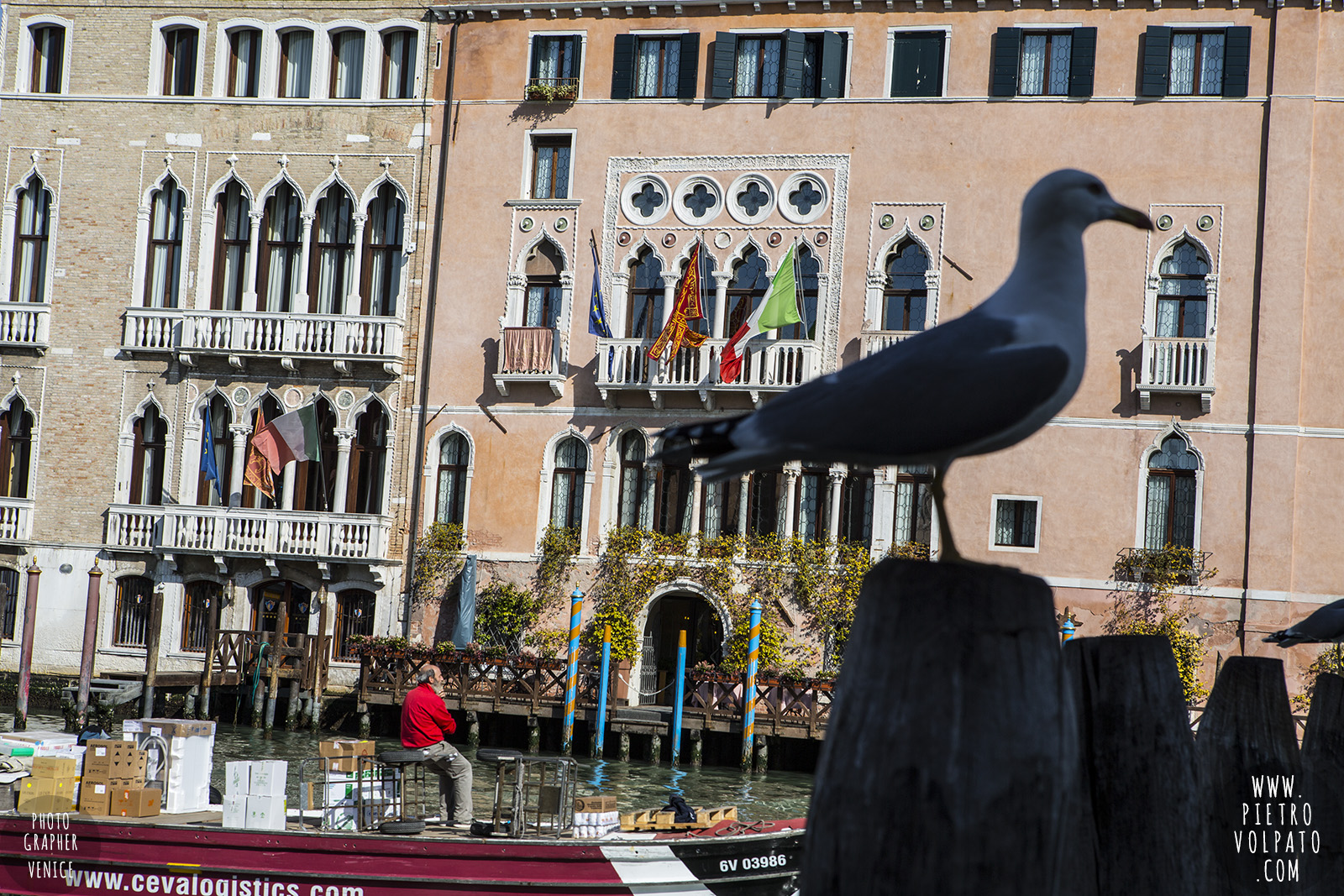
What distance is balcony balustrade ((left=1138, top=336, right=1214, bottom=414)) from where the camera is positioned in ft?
67.5

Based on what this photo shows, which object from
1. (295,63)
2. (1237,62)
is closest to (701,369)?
(295,63)

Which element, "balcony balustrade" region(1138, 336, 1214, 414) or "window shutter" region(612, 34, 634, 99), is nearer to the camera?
"balcony balustrade" region(1138, 336, 1214, 414)

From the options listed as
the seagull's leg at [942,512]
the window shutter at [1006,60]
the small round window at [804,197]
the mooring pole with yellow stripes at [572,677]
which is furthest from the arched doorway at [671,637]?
the seagull's leg at [942,512]

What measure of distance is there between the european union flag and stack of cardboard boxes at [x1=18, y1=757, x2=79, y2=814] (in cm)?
1408

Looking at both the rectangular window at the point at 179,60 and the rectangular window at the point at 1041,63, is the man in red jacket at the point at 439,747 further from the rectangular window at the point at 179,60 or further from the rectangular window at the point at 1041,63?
the rectangular window at the point at 179,60

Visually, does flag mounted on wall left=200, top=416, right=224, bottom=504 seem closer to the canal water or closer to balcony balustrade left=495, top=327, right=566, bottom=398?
the canal water

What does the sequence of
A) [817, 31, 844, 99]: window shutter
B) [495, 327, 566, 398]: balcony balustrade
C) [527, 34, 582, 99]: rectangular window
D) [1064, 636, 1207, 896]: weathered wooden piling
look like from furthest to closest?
[527, 34, 582, 99]: rectangular window < [495, 327, 566, 398]: balcony balustrade < [817, 31, 844, 99]: window shutter < [1064, 636, 1207, 896]: weathered wooden piling

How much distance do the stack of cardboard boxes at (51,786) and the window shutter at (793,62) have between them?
16.9 meters

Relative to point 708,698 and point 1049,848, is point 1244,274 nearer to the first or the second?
point 708,698

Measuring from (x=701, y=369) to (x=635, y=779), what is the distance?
733 cm

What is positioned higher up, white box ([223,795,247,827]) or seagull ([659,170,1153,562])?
seagull ([659,170,1153,562])

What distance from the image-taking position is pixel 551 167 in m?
23.7

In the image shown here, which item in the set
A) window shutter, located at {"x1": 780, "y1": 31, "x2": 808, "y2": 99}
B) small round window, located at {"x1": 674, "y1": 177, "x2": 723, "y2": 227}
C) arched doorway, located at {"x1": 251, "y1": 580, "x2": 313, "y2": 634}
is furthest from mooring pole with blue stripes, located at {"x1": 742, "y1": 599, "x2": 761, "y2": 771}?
window shutter, located at {"x1": 780, "y1": 31, "x2": 808, "y2": 99}

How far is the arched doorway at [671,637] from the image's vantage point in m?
22.4
